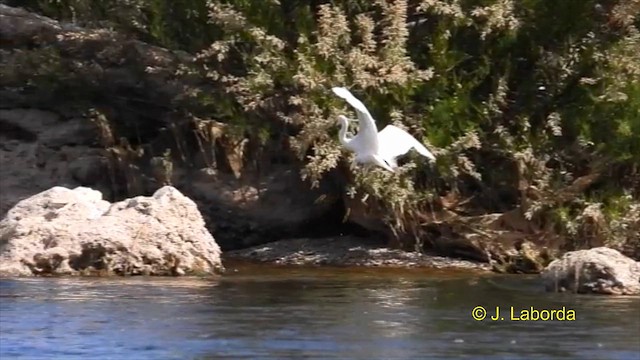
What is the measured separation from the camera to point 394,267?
18500 millimetres

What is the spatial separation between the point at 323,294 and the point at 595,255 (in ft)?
8.38

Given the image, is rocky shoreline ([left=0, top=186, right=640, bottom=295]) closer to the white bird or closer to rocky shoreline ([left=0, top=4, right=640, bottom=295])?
rocky shoreline ([left=0, top=4, right=640, bottom=295])

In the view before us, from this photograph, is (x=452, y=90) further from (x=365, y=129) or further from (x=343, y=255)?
(x=365, y=129)

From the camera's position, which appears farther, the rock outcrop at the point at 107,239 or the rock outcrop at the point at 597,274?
the rock outcrop at the point at 107,239

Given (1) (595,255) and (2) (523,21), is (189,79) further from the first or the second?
(1) (595,255)

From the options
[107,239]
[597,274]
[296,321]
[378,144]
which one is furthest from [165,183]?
[296,321]

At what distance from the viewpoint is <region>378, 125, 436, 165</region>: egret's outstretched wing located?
1642 centimetres

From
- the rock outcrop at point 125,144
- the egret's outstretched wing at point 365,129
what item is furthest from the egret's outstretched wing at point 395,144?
the rock outcrop at point 125,144

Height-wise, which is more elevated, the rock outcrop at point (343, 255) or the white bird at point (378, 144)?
the white bird at point (378, 144)

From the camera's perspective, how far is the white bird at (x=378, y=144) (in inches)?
627

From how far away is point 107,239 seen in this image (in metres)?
16.5

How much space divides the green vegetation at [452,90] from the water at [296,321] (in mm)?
2099

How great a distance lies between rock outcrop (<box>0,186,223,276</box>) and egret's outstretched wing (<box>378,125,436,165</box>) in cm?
218

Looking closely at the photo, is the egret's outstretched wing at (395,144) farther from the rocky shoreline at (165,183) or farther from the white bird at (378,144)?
the rocky shoreline at (165,183)
